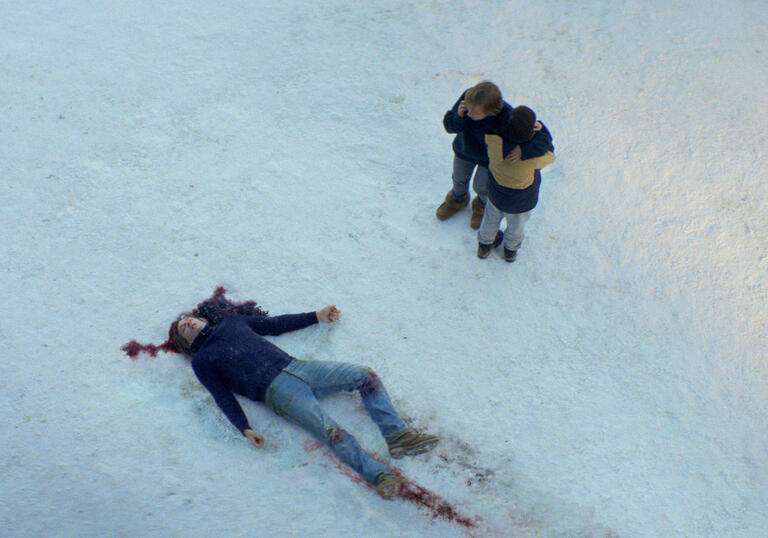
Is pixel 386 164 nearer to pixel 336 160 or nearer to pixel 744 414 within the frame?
pixel 336 160

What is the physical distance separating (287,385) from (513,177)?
1.99 metres

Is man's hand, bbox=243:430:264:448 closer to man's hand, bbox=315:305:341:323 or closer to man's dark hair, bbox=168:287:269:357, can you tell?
man's dark hair, bbox=168:287:269:357

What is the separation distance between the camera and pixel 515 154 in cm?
336

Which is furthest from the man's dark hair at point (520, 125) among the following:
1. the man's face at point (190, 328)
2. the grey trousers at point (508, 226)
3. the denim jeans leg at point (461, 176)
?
the man's face at point (190, 328)

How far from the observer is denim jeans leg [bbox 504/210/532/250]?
389 cm

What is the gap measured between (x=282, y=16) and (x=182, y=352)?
381cm

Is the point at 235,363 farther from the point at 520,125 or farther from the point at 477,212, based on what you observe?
the point at 520,125

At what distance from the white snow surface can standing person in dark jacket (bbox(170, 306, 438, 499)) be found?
0.19 meters

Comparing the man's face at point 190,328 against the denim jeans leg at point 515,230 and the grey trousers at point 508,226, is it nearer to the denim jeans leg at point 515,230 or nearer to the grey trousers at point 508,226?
the grey trousers at point 508,226

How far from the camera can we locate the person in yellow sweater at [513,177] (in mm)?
3230

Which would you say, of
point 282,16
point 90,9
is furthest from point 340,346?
point 90,9

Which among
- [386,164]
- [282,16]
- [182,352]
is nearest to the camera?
[182,352]

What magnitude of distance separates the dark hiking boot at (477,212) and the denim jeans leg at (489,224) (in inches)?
7.4

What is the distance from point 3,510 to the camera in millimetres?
3584
